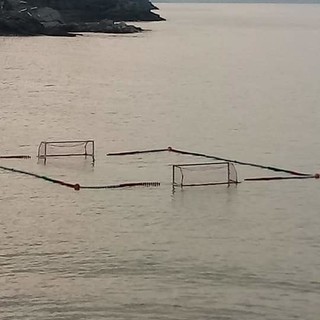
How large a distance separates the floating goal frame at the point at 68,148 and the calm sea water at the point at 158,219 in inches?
17.2

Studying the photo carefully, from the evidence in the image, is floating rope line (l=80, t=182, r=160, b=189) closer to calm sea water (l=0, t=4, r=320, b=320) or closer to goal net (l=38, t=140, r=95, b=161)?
calm sea water (l=0, t=4, r=320, b=320)

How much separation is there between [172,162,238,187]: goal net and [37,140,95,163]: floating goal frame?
347 cm

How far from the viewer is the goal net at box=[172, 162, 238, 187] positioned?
25.9 meters

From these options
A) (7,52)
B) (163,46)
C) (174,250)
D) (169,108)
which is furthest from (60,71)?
(174,250)

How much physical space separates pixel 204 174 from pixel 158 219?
211 inches

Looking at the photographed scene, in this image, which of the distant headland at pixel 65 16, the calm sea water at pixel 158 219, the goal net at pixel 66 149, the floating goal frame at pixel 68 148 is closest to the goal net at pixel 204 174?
the calm sea water at pixel 158 219

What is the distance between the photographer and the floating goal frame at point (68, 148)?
29948mm

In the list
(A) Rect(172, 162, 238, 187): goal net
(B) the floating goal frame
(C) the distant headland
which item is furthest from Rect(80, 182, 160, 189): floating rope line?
(C) the distant headland

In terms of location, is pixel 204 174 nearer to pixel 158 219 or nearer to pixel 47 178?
pixel 47 178

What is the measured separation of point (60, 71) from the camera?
6862cm

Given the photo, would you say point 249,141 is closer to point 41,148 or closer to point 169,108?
point 41,148

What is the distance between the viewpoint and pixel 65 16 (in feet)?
382

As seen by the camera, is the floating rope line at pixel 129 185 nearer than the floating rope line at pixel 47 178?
No

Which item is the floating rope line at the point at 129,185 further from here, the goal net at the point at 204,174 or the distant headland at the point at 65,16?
the distant headland at the point at 65,16
